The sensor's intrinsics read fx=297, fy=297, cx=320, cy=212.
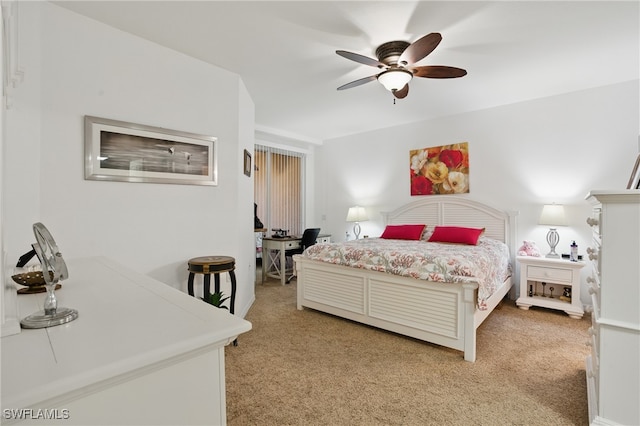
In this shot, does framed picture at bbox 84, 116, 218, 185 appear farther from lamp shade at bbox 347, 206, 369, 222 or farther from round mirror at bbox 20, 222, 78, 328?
lamp shade at bbox 347, 206, 369, 222

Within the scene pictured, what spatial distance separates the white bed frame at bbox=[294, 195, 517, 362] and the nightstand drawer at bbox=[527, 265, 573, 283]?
0.90 ft

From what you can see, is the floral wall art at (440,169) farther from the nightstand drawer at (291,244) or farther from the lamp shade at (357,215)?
the nightstand drawer at (291,244)

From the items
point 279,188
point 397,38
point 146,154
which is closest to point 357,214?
point 279,188

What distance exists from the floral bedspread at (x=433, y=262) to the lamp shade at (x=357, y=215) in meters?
1.88

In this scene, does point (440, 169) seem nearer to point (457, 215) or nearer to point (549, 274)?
point (457, 215)

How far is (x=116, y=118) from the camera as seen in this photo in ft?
7.51

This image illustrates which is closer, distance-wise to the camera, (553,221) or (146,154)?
(146,154)

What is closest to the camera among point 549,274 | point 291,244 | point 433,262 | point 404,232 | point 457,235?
point 433,262

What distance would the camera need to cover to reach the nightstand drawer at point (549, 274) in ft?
10.6

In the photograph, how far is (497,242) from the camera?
3742 millimetres

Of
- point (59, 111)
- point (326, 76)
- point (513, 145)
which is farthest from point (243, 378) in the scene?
point (513, 145)

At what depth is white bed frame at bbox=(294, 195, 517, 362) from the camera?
2.37 meters

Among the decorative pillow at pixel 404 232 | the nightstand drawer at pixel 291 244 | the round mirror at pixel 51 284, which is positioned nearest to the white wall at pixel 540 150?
the decorative pillow at pixel 404 232

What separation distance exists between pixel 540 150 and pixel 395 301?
2792 mm
